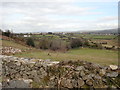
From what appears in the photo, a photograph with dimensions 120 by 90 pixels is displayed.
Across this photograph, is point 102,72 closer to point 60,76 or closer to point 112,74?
point 112,74

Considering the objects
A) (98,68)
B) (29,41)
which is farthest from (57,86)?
(29,41)

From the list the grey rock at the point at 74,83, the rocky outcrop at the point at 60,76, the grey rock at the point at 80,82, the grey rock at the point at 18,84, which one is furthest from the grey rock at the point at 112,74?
the grey rock at the point at 18,84

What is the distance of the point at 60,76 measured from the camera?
665 cm

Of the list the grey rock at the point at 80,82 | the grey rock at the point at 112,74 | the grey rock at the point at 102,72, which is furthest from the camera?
the grey rock at the point at 102,72

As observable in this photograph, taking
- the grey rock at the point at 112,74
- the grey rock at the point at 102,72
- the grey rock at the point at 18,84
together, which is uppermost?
the grey rock at the point at 102,72

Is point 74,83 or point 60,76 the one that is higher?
point 60,76

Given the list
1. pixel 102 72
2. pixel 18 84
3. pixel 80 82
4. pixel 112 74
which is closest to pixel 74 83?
pixel 80 82

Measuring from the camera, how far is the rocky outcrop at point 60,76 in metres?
6.32

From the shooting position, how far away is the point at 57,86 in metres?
6.35

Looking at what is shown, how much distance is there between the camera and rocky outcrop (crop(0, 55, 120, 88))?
6.32 m

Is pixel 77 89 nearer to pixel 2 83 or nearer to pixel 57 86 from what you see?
pixel 57 86

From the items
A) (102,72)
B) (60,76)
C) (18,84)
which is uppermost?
(102,72)

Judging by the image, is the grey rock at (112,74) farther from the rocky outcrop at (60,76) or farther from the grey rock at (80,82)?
the grey rock at (80,82)

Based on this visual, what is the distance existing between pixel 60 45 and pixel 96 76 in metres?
18.2
